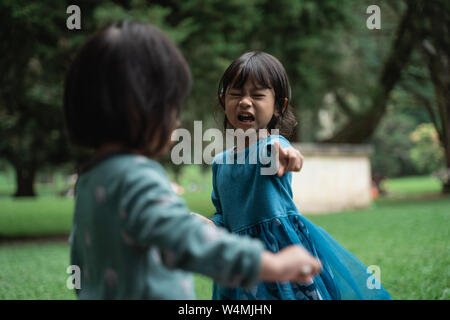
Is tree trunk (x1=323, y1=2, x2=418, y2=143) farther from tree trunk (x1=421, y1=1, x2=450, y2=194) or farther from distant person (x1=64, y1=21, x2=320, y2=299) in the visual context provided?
distant person (x1=64, y1=21, x2=320, y2=299)

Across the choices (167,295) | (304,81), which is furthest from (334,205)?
(167,295)

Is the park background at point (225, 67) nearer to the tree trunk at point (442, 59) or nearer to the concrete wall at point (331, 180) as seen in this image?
the tree trunk at point (442, 59)

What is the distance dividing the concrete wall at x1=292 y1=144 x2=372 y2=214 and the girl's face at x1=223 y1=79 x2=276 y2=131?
34.2 feet

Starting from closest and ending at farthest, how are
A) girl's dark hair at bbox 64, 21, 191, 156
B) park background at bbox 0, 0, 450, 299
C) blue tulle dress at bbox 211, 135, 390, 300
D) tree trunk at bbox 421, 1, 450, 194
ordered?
girl's dark hair at bbox 64, 21, 191, 156
blue tulle dress at bbox 211, 135, 390, 300
park background at bbox 0, 0, 450, 299
tree trunk at bbox 421, 1, 450, 194

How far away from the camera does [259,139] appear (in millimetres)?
1879

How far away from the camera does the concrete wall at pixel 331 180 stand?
12.8 meters

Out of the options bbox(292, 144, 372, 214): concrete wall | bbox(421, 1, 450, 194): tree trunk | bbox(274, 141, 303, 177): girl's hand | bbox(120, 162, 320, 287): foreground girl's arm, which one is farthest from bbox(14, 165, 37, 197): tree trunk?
bbox(120, 162, 320, 287): foreground girl's arm

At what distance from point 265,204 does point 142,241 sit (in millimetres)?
875

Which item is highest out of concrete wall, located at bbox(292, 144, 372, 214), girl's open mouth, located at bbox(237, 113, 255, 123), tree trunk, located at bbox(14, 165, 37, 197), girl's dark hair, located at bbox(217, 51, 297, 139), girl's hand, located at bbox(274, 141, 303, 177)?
girl's dark hair, located at bbox(217, 51, 297, 139)

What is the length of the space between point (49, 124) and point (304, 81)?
547 cm

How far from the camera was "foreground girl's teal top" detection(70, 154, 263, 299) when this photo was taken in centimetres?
96

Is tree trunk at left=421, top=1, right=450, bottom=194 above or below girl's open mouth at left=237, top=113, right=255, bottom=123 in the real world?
above
